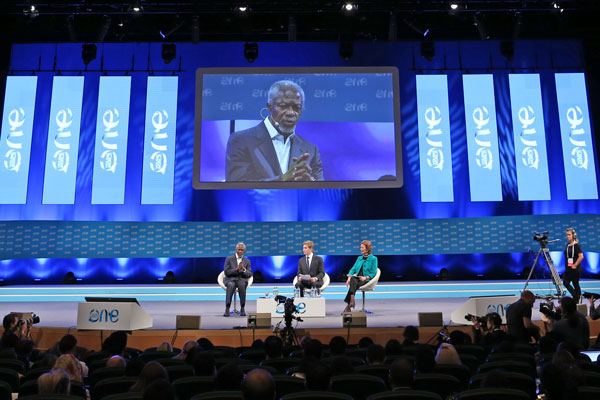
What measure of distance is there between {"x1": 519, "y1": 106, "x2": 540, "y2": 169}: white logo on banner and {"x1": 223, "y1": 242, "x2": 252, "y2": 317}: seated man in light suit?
8227 millimetres

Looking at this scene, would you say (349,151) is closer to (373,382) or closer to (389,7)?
(389,7)

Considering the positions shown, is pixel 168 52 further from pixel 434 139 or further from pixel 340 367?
pixel 340 367

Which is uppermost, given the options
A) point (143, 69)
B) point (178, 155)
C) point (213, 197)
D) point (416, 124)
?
point (143, 69)

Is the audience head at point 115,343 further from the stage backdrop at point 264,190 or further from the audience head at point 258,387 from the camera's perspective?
the stage backdrop at point 264,190

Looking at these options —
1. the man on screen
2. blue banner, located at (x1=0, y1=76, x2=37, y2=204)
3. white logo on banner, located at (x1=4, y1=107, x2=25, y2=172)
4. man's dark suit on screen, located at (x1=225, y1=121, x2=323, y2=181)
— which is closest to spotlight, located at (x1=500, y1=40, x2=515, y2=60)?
the man on screen

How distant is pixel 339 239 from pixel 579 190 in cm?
599

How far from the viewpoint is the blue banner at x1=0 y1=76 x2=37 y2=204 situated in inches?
486

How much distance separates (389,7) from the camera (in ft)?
34.3

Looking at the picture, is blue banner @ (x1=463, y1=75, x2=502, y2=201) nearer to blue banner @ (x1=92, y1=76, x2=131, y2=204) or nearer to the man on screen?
the man on screen

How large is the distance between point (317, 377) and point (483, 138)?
1129cm

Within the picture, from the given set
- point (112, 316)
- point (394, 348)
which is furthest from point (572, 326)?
point (112, 316)

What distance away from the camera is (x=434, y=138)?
1283 centimetres

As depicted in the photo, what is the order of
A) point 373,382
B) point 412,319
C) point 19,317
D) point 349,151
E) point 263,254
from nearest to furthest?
point 373,382, point 19,317, point 412,319, point 349,151, point 263,254

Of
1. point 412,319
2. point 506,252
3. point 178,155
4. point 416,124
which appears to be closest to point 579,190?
point 506,252
